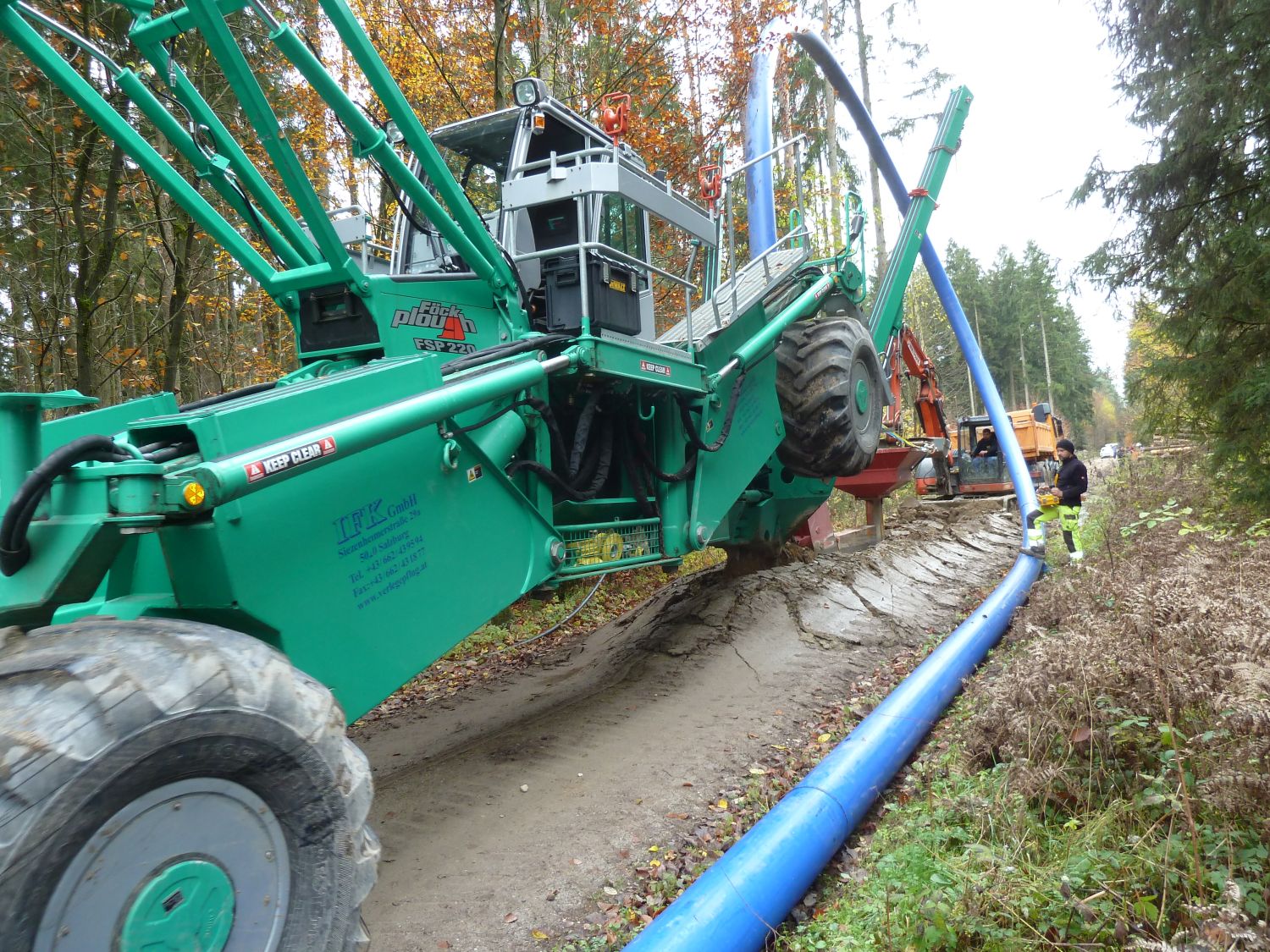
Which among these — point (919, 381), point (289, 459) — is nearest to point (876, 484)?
point (919, 381)

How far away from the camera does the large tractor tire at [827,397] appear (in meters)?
6.87

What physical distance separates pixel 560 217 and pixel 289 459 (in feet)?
9.58

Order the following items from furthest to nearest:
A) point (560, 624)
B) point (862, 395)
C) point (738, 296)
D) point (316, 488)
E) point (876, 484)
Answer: point (876, 484)
point (560, 624)
point (862, 395)
point (738, 296)
point (316, 488)

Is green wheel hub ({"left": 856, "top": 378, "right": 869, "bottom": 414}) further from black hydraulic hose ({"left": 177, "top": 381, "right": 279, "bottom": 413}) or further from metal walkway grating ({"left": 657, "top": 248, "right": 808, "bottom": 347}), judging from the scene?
black hydraulic hose ({"left": 177, "top": 381, "right": 279, "bottom": 413})

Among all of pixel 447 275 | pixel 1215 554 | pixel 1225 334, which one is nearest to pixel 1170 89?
pixel 1225 334

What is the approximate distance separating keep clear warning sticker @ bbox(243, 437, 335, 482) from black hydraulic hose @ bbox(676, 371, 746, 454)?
311 centimetres

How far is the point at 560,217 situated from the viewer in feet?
16.6

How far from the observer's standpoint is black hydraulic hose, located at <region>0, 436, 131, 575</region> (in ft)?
7.63

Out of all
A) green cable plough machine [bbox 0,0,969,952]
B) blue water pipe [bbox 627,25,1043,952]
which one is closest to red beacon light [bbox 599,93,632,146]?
green cable plough machine [bbox 0,0,969,952]

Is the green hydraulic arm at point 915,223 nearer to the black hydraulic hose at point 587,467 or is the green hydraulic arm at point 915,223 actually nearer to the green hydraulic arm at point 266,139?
the black hydraulic hose at point 587,467

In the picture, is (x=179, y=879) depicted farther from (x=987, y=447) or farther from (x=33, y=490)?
(x=987, y=447)

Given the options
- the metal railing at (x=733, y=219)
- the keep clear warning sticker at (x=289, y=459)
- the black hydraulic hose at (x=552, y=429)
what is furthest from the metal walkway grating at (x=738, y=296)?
the keep clear warning sticker at (x=289, y=459)

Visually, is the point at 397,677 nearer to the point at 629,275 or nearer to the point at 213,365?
the point at 629,275

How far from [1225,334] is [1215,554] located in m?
3.91
